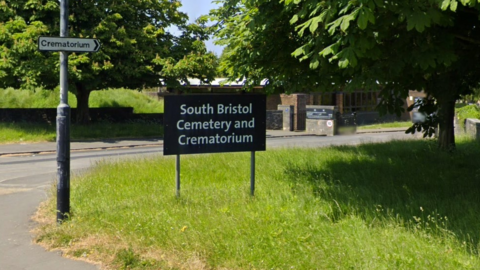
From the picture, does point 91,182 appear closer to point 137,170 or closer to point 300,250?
point 137,170

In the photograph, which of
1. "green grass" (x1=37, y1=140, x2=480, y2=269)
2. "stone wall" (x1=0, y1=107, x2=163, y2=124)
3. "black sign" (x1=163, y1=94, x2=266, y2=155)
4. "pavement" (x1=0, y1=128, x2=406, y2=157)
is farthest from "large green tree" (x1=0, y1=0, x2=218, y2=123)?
"black sign" (x1=163, y1=94, x2=266, y2=155)

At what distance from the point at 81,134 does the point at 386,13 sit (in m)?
20.4

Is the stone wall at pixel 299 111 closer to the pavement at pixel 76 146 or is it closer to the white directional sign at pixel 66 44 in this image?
the pavement at pixel 76 146

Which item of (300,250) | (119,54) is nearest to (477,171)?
(300,250)

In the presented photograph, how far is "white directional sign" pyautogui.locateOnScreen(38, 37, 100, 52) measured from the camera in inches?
296

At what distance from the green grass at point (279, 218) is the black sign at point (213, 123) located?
A: 739mm

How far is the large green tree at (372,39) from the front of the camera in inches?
237

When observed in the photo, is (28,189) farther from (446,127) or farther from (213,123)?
(446,127)

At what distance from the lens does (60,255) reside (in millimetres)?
6766

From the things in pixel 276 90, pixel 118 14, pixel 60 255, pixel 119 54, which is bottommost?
pixel 60 255

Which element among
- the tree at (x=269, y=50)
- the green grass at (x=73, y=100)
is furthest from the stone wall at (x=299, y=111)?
the tree at (x=269, y=50)

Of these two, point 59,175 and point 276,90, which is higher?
point 276,90

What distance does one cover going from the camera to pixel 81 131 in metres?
25.4

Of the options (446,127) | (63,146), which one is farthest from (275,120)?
(63,146)
